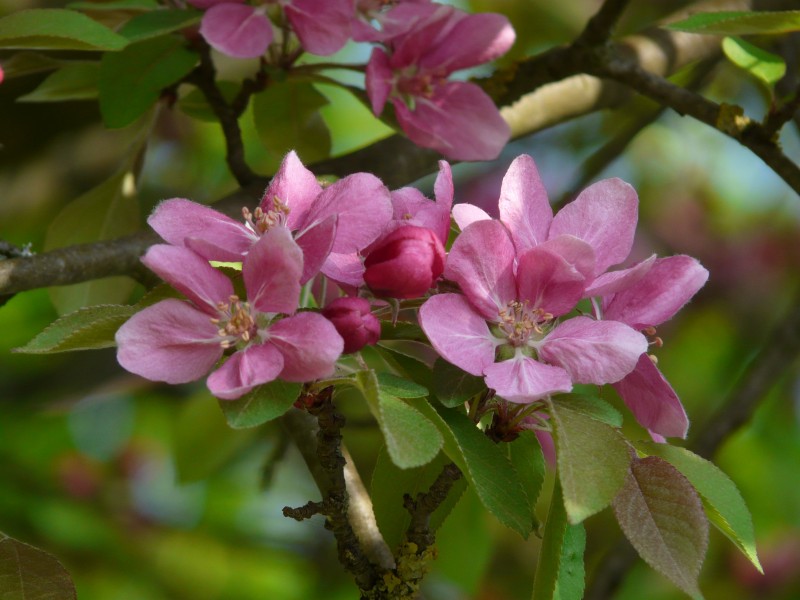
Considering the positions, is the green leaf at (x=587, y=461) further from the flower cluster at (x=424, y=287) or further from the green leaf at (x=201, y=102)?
the green leaf at (x=201, y=102)

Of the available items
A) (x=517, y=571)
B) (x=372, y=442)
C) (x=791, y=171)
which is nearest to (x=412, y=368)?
(x=791, y=171)

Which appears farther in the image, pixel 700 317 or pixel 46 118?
pixel 700 317

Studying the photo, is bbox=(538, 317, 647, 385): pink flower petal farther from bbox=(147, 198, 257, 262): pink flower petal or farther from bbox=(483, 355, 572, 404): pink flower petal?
bbox=(147, 198, 257, 262): pink flower petal

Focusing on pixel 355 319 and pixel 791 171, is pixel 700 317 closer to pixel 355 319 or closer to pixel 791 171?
pixel 791 171

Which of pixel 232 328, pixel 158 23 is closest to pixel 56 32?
pixel 158 23

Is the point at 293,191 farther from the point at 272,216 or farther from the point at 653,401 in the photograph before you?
the point at 653,401

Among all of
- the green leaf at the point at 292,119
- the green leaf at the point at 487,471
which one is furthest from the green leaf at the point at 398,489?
the green leaf at the point at 292,119
